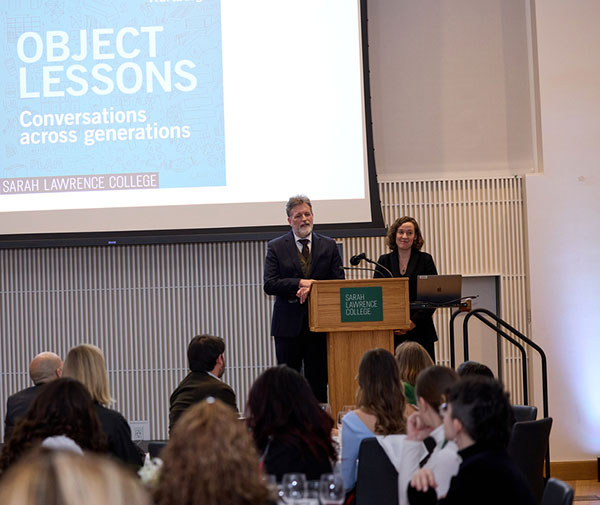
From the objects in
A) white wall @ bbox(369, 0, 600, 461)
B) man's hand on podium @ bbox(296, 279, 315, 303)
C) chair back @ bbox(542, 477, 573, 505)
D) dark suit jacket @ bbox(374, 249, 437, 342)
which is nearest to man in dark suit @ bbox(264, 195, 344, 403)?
man's hand on podium @ bbox(296, 279, 315, 303)

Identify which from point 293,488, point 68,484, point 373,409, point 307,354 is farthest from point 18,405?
point 68,484

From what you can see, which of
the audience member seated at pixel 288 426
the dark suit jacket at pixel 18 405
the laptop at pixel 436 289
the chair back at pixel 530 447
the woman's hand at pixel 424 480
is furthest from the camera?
the laptop at pixel 436 289

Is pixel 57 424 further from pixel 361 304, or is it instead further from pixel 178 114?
pixel 178 114

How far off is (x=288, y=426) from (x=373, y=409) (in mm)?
742

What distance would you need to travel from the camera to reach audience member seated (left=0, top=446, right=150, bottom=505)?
3.47ft

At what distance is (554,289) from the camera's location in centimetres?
745

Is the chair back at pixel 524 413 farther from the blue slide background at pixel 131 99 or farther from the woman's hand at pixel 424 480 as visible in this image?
the blue slide background at pixel 131 99

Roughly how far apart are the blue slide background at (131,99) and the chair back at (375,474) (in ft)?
13.8

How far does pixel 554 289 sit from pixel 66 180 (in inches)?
173

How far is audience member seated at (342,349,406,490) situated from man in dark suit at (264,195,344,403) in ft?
5.75

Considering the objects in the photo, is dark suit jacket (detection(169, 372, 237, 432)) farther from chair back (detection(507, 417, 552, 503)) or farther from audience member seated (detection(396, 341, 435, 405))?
chair back (detection(507, 417, 552, 503))

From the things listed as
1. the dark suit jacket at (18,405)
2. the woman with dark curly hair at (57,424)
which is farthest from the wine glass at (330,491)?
the dark suit jacket at (18,405)

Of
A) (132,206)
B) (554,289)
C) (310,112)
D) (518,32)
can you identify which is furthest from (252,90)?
(554,289)

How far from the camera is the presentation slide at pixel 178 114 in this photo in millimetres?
7070
